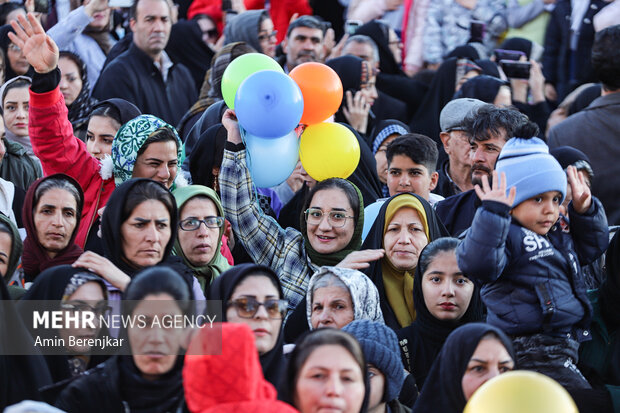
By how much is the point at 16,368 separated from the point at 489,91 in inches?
159

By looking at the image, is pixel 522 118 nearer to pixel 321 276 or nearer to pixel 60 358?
pixel 321 276

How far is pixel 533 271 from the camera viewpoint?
4301 millimetres

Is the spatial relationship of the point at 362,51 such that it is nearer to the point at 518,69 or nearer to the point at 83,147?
the point at 518,69

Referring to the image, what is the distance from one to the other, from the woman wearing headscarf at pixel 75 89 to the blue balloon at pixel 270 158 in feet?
6.20

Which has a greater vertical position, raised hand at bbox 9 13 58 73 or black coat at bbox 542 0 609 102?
black coat at bbox 542 0 609 102

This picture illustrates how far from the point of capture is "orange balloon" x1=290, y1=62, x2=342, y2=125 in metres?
5.54

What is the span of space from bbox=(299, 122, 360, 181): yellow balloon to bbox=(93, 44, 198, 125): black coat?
1.96 metres

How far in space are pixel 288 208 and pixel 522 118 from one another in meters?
1.49

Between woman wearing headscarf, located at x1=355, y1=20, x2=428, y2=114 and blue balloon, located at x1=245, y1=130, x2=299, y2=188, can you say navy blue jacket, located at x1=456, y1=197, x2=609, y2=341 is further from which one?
woman wearing headscarf, located at x1=355, y1=20, x2=428, y2=114

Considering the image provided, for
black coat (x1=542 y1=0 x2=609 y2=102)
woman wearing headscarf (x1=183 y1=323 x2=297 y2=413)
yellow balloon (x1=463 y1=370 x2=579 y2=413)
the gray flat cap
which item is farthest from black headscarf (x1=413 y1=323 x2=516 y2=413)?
black coat (x1=542 y1=0 x2=609 y2=102)

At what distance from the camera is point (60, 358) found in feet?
13.7

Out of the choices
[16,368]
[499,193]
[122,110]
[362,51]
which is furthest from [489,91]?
[16,368]

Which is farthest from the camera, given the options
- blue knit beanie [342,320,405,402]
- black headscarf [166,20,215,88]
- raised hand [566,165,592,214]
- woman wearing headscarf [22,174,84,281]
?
black headscarf [166,20,215,88]

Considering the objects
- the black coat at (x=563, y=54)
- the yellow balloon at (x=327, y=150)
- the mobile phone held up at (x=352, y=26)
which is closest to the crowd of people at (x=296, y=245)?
the yellow balloon at (x=327, y=150)
